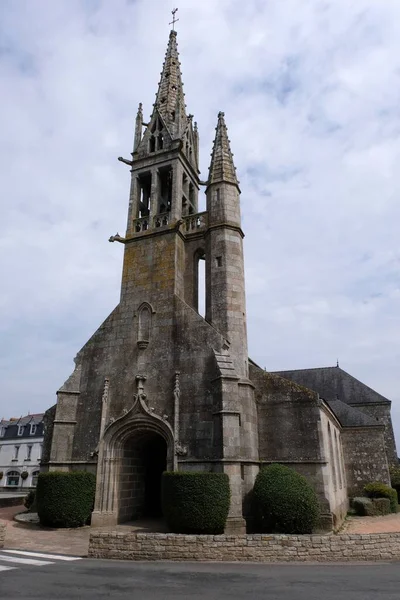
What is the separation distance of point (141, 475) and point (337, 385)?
61.5 feet

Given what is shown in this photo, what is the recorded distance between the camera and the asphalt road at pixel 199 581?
546 centimetres

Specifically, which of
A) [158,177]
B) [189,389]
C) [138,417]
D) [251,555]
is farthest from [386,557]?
[158,177]

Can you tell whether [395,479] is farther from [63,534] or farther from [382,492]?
[63,534]

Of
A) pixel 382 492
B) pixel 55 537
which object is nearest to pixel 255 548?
pixel 55 537

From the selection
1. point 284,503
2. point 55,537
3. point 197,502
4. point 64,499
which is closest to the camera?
point 197,502

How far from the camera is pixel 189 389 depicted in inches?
489

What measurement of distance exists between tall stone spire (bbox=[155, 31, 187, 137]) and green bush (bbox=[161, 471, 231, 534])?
13.5m

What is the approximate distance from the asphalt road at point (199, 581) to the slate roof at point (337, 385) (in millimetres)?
21562

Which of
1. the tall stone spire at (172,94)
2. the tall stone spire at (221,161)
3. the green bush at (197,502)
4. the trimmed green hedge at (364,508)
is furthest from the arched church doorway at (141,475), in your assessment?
the tall stone spire at (172,94)

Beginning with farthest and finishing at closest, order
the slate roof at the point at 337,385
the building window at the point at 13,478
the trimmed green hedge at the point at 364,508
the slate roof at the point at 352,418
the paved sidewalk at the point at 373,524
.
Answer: the building window at the point at 13,478, the slate roof at the point at 337,385, the slate roof at the point at 352,418, the trimmed green hedge at the point at 364,508, the paved sidewalk at the point at 373,524

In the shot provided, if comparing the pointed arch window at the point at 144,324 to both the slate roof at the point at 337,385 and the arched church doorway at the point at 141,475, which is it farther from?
the slate roof at the point at 337,385

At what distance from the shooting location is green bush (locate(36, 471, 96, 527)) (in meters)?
Result: 11.7

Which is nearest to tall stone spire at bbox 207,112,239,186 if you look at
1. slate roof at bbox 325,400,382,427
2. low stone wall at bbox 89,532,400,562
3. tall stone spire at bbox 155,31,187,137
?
tall stone spire at bbox 155,31,187,137

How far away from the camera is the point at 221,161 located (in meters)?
16.2
